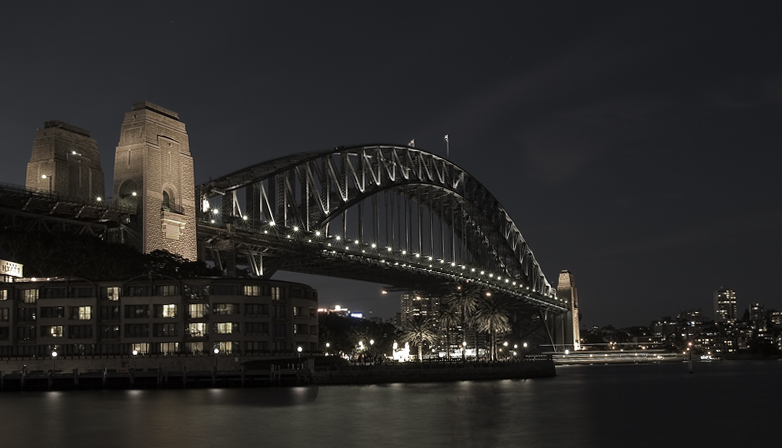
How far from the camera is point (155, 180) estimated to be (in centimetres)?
10288

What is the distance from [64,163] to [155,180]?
498 inches

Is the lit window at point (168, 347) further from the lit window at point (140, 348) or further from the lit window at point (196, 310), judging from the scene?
the lit window at point (196, 310)

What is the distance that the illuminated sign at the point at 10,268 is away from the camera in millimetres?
93781

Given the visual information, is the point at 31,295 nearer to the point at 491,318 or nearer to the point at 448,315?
the point at 448,315


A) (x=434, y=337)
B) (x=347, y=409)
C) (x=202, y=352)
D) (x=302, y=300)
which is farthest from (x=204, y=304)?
(x=434, y=337)

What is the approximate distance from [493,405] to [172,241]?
157ft

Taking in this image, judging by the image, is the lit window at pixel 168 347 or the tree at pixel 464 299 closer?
the lit window at pixel 168 347

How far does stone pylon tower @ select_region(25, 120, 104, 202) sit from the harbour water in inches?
1193

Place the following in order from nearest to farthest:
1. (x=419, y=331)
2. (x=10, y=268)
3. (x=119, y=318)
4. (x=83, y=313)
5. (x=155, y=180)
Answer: (x=119, y=318)
(x=83, y=313)
(x=10, y=268)
(x=155, y=180)
(x=419, y=331)

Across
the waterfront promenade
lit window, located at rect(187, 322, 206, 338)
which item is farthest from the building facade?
the waterfront promenade

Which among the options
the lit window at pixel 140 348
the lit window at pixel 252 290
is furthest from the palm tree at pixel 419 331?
the lit window at pixel 140 348

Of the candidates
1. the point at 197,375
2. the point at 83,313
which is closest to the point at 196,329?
the point at 197,375

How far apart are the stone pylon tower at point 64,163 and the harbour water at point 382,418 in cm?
3030

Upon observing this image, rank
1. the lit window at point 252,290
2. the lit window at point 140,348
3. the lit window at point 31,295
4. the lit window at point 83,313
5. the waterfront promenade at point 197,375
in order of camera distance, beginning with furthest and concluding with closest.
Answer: the lit window at point 252,290
the lit window at point 31,295
the lit window at point 83,313
the lit window at point 140,348
the waterfront promenade at point 197,375
